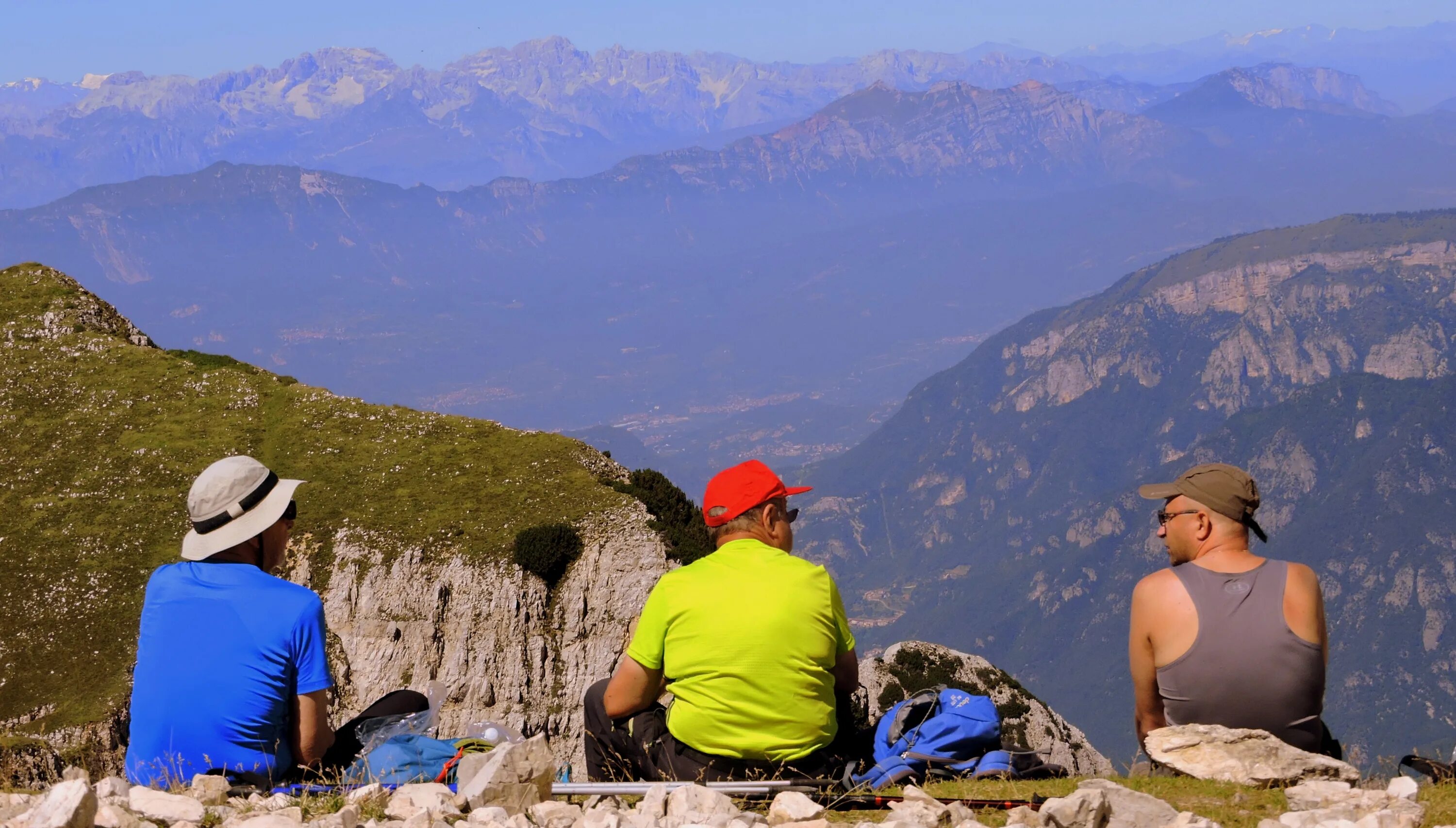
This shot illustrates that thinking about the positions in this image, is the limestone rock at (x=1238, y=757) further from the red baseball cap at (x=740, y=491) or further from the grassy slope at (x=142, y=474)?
the grassy slope at (x=142, y=474)

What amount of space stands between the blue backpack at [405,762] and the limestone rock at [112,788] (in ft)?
5.23

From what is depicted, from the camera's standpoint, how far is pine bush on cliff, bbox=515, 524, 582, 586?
129 ft

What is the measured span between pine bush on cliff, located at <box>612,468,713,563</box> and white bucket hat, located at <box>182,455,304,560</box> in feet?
95.4

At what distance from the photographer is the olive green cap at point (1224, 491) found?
8836 millimetres

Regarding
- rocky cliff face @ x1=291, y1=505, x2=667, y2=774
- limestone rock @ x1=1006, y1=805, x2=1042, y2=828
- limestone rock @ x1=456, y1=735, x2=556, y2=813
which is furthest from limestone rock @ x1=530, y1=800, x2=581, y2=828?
rocky cliff face @ x1=291, y1=505, x2=667, y2=774

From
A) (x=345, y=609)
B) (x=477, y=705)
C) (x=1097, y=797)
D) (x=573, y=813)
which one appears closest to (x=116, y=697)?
(x=345, y=609)

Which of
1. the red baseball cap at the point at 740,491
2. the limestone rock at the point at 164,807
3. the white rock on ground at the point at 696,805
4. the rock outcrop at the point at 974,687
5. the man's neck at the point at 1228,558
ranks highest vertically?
the red baseball cap at the point at 740,491

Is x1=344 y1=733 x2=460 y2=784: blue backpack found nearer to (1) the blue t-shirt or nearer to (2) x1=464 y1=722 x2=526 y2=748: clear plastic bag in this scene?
(2) x1=464 y1=722 x2=526 y2=748: clear plastic bag

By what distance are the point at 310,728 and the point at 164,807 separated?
1426mm

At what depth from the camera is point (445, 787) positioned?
798 cm

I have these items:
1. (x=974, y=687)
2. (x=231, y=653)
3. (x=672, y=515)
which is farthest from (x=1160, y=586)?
(x=974, y=687)

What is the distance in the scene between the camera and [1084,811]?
266 inches

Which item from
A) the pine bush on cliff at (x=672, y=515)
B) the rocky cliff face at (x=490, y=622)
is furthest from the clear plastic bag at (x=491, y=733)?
the rocky cliff face at (x=490, y=622)

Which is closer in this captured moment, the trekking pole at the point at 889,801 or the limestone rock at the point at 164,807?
the limestone rock at the point at 164,807
